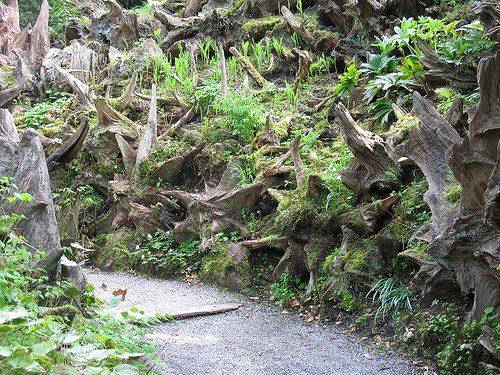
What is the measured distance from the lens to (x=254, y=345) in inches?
194

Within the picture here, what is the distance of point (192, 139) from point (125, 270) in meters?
2.48

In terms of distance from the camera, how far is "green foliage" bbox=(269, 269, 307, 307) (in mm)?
6145

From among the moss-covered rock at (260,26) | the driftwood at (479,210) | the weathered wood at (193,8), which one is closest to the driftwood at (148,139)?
the moss-covered rock at (260,26)

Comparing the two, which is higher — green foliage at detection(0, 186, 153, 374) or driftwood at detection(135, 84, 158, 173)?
driftwood at detection(135, 84, 158, 173)

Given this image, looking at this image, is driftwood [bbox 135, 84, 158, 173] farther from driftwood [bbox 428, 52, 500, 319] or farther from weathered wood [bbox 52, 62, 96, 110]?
driftwood [bbox 428, 52, 500, 319]

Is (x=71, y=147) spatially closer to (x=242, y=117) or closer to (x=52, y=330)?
(x=242, y=117)

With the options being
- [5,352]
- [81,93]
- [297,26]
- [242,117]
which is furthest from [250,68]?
[5,352]

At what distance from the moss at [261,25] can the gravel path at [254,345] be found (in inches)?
273

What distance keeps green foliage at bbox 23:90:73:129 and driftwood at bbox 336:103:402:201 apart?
654cm

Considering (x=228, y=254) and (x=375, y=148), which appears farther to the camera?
(x=228, y=254)

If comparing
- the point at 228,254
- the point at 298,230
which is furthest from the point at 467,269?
the point at 228,254

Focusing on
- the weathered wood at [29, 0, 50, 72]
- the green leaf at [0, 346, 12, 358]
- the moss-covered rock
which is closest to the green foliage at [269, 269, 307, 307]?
the green leaf at [0, 346, 12, 358]

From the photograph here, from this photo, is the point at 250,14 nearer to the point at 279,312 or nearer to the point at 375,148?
the point at 375,148

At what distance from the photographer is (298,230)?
6.36 metres
